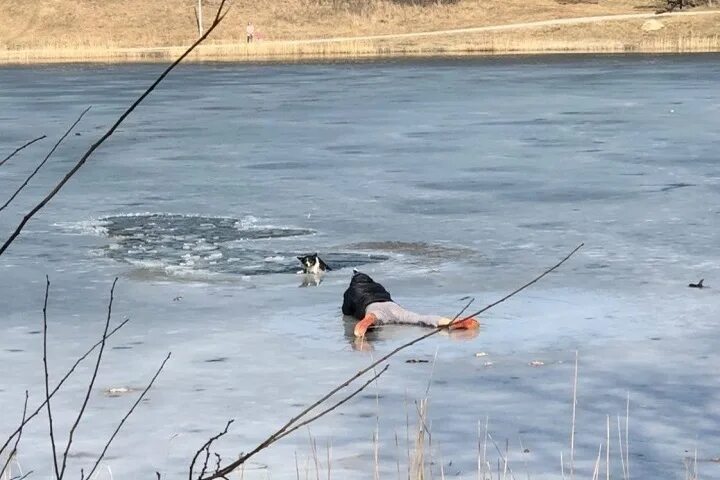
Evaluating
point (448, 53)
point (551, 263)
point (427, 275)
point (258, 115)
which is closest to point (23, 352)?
point (427, 275)

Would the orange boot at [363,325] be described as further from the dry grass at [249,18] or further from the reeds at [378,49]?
the dry grass at [249,18]

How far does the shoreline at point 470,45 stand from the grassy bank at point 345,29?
A: 50mm

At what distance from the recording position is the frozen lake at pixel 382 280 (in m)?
6.36

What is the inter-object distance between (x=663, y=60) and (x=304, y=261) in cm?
3468

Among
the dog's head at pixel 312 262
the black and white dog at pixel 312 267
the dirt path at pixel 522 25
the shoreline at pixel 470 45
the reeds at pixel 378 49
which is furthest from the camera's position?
Answer: the dirt path at pixel 522 25

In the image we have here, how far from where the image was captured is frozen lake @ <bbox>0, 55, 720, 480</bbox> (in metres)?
6.36

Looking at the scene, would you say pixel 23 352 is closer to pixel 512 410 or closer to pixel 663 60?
pixel 512 410

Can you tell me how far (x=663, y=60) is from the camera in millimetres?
43719

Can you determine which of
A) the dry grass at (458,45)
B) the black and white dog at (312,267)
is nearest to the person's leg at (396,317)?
the black and white dog at (312,267)

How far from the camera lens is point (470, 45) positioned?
58875 mm

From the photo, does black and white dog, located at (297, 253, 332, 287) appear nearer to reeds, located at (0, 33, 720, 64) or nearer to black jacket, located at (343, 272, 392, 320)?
black jacket, located at (343, 272, 392, 320)

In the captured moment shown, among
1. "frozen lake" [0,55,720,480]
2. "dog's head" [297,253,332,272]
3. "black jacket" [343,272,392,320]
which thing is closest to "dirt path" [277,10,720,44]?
"frozen lake" [0,55,720,480]

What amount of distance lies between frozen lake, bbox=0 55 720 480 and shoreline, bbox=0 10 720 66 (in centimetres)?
3072

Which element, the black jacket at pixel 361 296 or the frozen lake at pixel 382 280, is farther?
the black jacket at pixel 361 296
